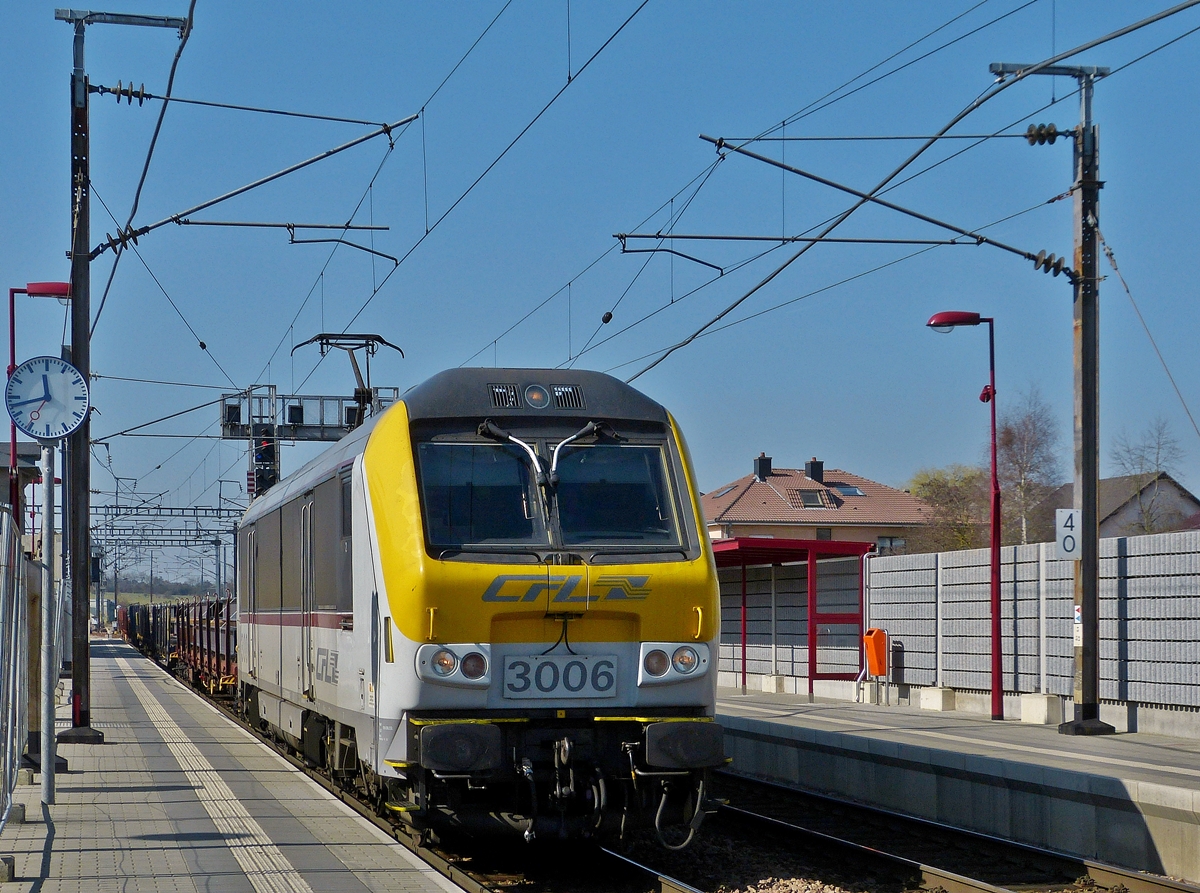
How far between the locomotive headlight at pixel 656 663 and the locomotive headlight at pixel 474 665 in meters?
1.08

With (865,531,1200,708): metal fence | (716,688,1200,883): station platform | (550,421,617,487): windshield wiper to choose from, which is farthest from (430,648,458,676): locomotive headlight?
(865,531,1200,708): metal fence

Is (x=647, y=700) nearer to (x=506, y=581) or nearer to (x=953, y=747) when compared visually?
(x=506, y=581)

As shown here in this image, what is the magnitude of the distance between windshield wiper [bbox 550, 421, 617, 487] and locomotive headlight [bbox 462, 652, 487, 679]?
133 centimetres

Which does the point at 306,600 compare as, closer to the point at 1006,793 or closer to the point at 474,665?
the point at 474,665

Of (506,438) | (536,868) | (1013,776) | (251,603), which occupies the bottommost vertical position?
(536,868)

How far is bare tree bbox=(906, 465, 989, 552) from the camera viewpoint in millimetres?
65438

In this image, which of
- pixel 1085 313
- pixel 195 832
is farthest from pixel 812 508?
pixel 195 832

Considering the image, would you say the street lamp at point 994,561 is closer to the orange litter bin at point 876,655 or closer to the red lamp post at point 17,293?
the orange litter bin at point 876,655

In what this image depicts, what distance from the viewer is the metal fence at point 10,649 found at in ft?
30.0

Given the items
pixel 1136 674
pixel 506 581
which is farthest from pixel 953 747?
pixel 506 581

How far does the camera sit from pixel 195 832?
10.9 m

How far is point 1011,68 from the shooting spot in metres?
18.7

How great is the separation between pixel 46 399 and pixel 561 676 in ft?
18.1

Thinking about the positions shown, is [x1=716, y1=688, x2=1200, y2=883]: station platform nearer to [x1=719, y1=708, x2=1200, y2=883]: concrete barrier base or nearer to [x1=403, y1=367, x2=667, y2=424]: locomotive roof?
[x1=719, y1=708, x2=1200, y2=883]: concrete barrier base
